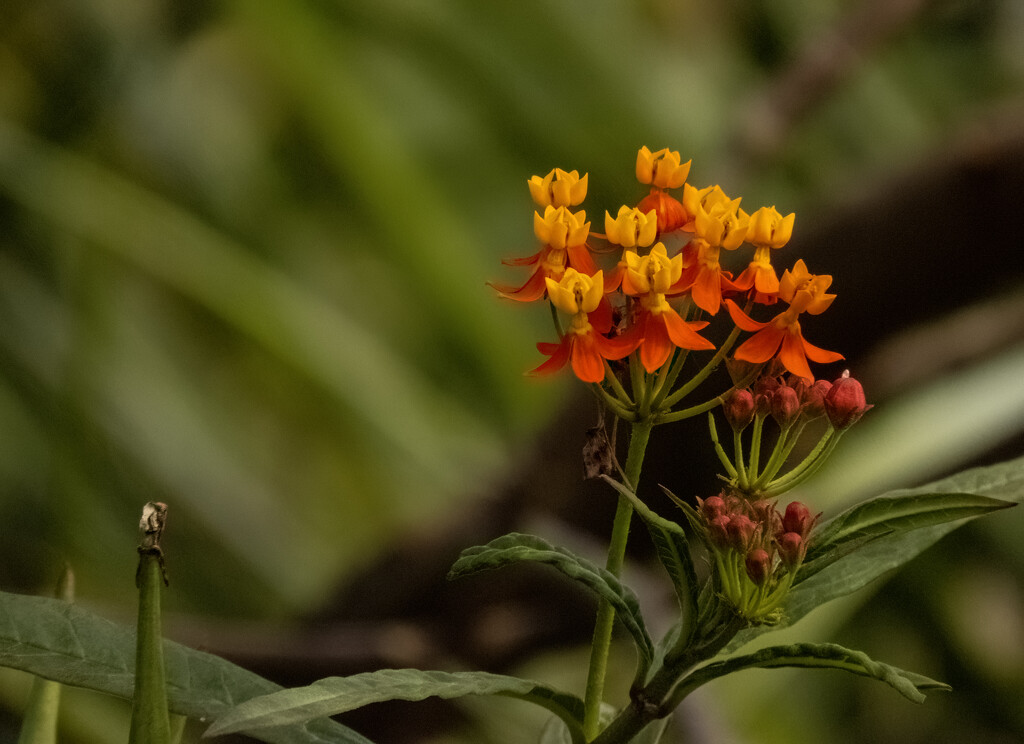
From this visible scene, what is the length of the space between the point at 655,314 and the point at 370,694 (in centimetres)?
9

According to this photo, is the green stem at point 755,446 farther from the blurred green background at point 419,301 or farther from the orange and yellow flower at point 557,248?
the blurred green background at point 419,301

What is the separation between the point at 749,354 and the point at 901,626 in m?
1.01

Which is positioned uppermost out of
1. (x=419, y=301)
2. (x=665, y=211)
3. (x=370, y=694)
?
(x=419, y=301)

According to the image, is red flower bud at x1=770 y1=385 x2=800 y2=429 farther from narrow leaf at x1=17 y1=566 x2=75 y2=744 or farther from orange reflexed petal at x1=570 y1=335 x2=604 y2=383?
narrow leaf at x1=17 y1=566 x2=75 y2=744

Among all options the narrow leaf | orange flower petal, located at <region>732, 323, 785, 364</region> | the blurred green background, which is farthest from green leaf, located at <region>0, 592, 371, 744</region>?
the blurred green background

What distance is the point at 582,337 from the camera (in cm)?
21

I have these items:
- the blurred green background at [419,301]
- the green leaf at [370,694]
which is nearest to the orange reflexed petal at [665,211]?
the green leaf at [370,694]

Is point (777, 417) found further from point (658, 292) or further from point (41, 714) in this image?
point (41, 714)

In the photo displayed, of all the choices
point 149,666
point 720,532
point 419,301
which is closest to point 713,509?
point 720,532

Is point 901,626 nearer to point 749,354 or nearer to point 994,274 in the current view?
point 994,274

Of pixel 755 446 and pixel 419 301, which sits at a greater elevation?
pixel 419 301

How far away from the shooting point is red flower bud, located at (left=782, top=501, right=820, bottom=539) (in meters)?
0.20

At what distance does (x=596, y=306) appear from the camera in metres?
0.22

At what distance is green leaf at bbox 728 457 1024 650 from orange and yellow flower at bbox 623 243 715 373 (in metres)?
0.06
